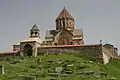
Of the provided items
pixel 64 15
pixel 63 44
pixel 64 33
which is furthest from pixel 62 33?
pixel 64 15

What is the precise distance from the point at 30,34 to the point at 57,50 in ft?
34.5

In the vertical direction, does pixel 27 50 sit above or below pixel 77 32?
below

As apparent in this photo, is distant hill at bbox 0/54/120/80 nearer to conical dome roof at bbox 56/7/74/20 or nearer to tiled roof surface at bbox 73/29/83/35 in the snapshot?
tiled roof surface at bbox 73/29/83/35

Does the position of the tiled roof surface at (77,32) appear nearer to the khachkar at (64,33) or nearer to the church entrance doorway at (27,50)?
the khachkar at (64,33)

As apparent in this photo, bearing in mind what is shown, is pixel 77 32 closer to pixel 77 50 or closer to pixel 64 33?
pixel 64 33

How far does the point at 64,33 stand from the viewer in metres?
58.0

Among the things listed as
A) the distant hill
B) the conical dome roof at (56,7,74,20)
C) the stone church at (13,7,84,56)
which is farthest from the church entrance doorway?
the conical dome roof at (56,7,74,20)

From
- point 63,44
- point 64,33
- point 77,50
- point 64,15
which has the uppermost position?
point 64,15

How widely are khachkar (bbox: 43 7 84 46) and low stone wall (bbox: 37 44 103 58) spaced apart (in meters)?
7.69

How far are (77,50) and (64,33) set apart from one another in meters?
10.8

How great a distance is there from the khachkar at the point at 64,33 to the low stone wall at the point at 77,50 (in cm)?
769

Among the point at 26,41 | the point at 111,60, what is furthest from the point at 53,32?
the point at 111,60

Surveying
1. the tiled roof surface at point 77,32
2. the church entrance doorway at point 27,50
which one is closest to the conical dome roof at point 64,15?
the tiled roof surface at point 77,32

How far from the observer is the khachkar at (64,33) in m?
57.8
